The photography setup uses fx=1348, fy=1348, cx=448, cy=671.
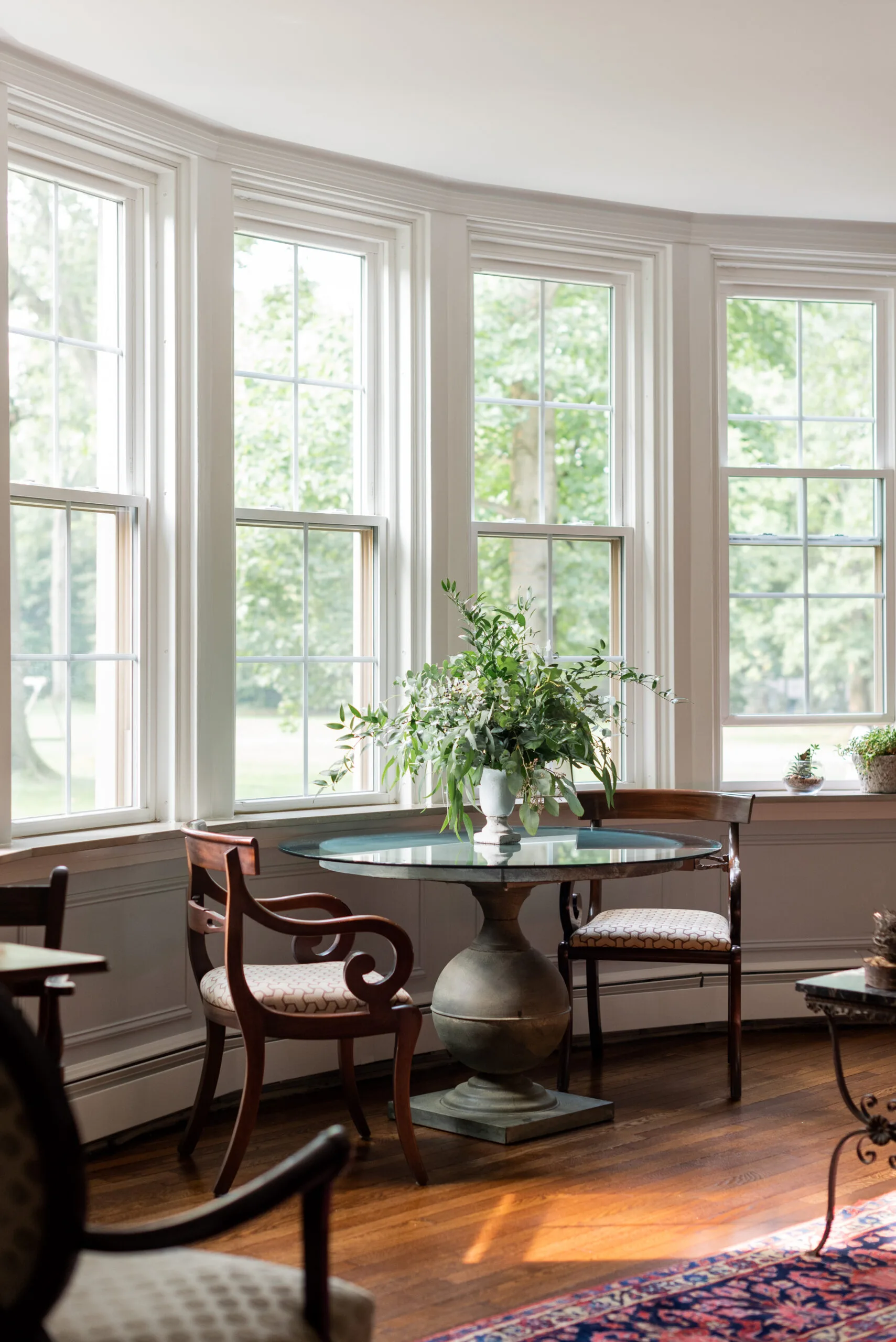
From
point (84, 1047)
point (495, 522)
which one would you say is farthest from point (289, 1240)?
point (495, 522)

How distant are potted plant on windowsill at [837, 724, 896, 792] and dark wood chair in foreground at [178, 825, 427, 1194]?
243 centimetres

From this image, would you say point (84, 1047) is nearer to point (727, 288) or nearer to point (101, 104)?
point (101, 104)

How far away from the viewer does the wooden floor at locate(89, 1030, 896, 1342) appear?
9.98ft

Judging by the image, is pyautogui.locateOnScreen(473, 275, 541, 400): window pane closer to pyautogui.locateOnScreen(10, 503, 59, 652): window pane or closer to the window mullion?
the window mullion

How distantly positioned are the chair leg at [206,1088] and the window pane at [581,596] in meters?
2.07

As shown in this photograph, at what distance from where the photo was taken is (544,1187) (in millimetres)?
3576

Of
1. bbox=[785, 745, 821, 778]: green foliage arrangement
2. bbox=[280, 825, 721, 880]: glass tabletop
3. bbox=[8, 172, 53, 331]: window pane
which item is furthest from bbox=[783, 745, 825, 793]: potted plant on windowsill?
bbox=[8, 172, 53, 331]: window pane

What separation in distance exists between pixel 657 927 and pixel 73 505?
2.33 metres

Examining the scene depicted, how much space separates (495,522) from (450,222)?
1113 millimetres

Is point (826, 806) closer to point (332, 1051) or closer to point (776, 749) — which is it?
point (776, 749)

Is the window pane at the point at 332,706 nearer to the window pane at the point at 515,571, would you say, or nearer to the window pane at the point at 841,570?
the window pane at the point at 515,571

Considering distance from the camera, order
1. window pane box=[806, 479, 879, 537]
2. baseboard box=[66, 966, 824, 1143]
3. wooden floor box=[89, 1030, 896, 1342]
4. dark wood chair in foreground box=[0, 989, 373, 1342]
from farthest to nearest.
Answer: window pane box=[806, 479, 879, 537] < baseboard box=[66, 966, 824, 1143] < wooden floor box=[89, 1030, 896, 1342] < dark wood chair in foreground box=[0, 989, 373, 1342]

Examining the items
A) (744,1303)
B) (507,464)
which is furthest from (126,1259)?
(507,464)

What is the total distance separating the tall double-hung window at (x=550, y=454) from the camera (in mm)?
5125
